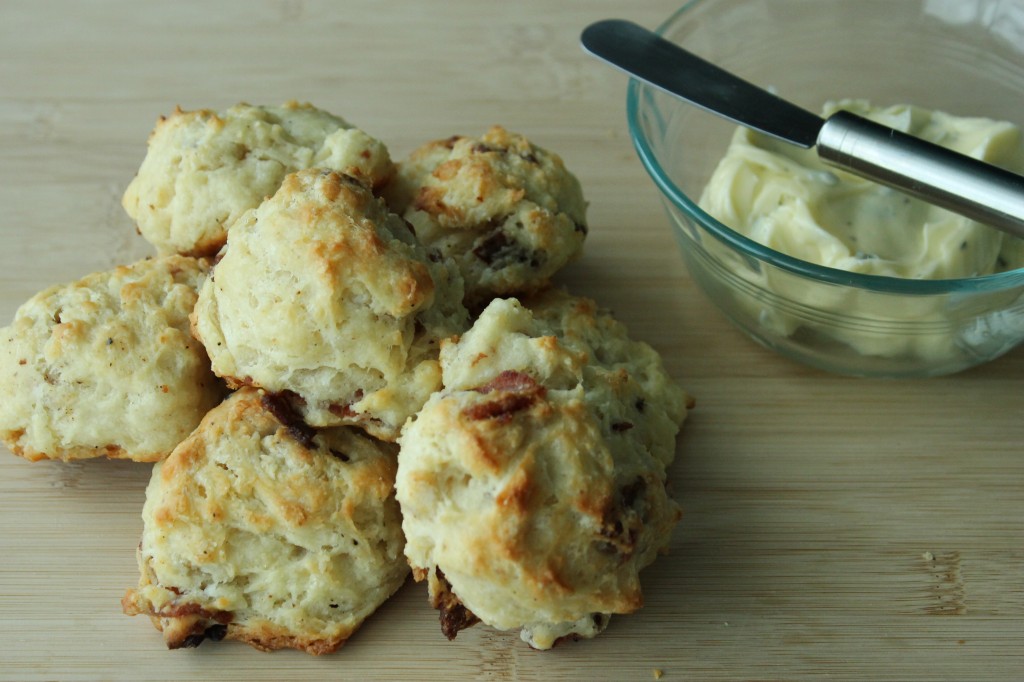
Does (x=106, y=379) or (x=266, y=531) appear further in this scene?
(x=106, y=379)

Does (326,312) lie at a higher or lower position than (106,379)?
higher

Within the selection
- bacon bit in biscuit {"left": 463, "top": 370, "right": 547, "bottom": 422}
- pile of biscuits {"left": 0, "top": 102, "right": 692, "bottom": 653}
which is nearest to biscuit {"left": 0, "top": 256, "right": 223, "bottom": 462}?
pile of biscuits {"left": 0, "top": 102, "right": 692, "bottom": 653}

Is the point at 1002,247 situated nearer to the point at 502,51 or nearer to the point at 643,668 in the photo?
the point at 643,668

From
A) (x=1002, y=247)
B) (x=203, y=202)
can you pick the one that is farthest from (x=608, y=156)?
(x=203, y=202)

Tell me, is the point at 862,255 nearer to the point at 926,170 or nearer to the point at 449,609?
the point at 926,170

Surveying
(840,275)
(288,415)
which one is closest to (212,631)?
(288,415)

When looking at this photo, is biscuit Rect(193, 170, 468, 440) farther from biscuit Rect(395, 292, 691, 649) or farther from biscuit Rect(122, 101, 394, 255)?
biscuit Rect(122, 101, 394, 255)
